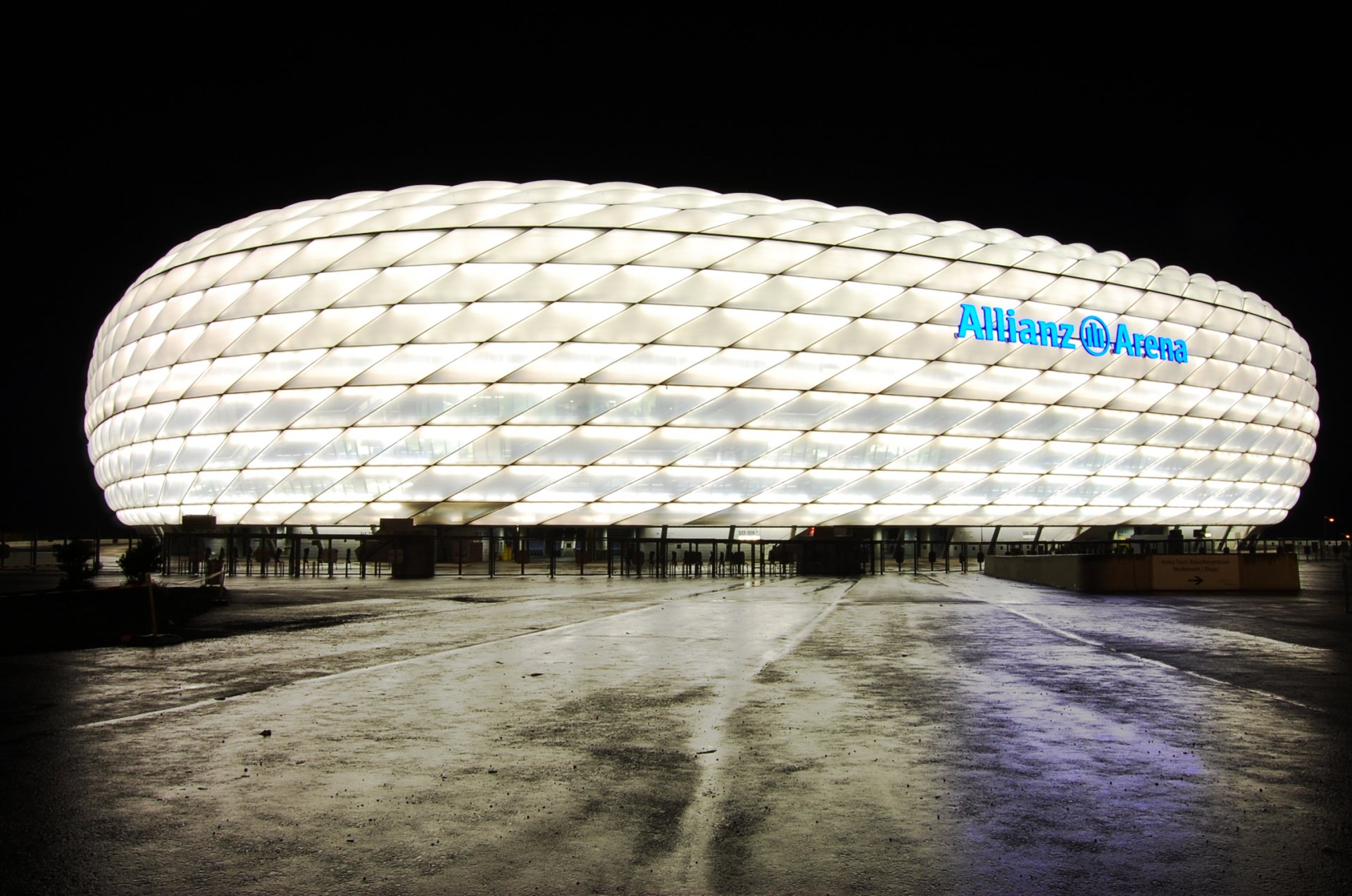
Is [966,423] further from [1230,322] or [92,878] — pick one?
[92,878]

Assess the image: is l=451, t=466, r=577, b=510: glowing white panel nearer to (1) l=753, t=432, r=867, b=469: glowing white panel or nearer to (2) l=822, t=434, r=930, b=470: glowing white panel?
(1) l=753, t=432, r=867, b=469: glowing white panel

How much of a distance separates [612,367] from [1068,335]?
1837 centimetres

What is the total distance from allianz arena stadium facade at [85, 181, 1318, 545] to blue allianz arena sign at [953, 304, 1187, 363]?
0.11 m

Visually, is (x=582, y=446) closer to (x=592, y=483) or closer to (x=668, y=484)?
A: (x=592, y=483)

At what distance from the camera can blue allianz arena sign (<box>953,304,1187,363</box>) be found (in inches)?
1387

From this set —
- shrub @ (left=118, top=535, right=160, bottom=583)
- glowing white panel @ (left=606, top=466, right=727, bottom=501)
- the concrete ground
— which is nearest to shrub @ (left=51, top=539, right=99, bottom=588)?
shrub @ (left=118, top=535, right=160, bottom=583)

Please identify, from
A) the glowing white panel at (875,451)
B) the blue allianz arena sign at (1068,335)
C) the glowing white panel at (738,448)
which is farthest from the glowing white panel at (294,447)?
the blue allianz arena sign at (1068,335)

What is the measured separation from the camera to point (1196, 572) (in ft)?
68.5

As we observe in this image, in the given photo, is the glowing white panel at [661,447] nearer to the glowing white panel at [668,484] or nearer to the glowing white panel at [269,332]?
the glowing white panel at [668,484]

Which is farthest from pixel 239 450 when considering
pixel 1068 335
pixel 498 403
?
pixel 1068 335

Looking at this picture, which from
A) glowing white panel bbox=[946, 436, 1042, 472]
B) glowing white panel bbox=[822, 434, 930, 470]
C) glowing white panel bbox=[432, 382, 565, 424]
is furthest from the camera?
glowing white panel bbox=[946, 436, 1042, 472]

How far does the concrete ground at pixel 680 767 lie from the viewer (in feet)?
11.7

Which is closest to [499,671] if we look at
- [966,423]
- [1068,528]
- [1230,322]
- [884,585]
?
[884,585]

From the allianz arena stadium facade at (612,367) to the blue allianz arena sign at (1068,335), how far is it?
0.11m
